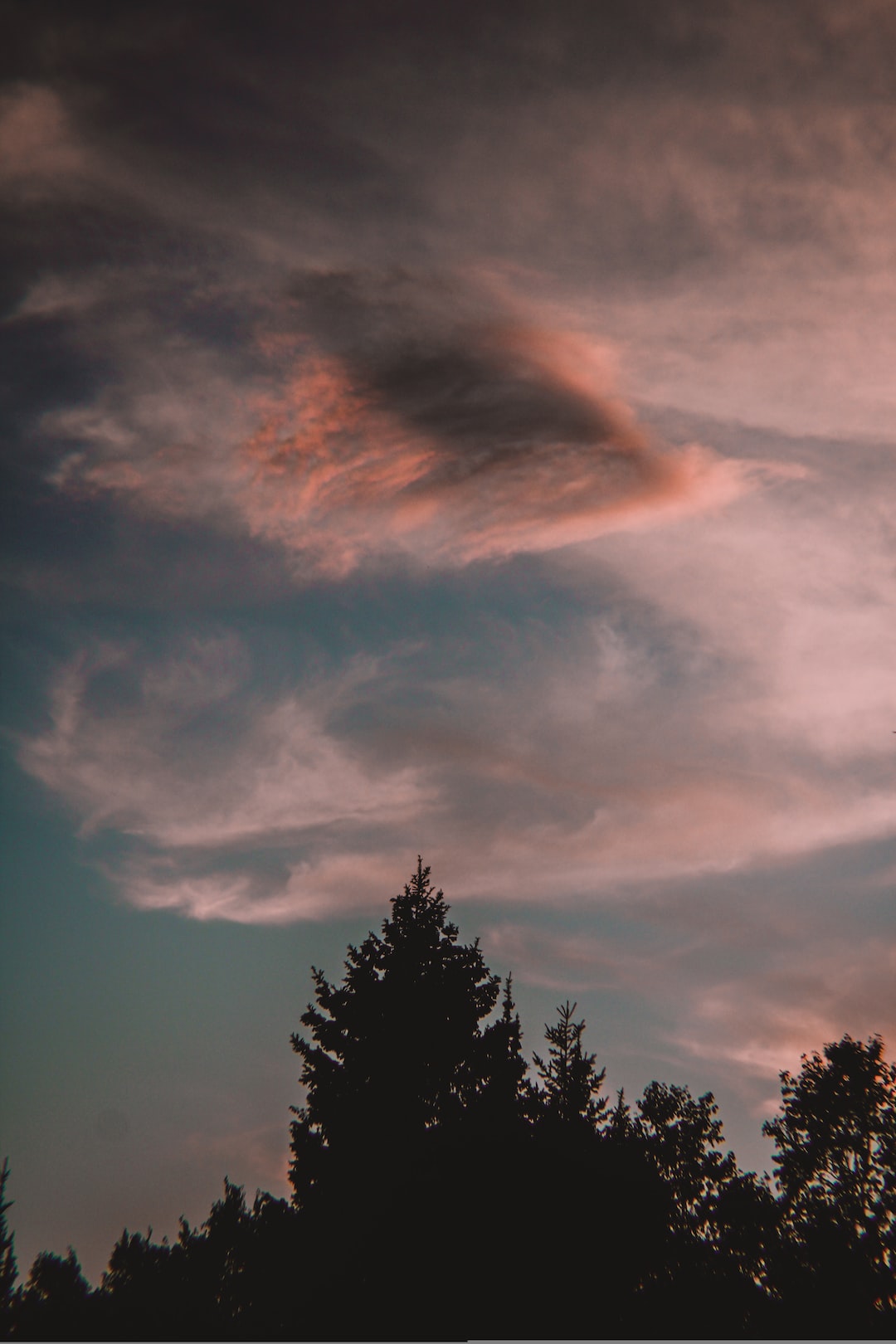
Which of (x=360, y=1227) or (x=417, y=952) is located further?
(x=417, y=952)

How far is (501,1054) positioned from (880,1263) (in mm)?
20727

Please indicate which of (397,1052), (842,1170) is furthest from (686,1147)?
(397,1052)

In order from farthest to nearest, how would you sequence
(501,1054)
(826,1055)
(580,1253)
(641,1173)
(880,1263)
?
(826,1055)
(880,1263)
(501,1054)
(641,1173)
(580,1253)

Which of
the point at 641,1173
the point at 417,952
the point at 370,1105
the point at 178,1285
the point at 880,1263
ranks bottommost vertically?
the point at 178,1285

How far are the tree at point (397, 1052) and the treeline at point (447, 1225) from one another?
0.15ft

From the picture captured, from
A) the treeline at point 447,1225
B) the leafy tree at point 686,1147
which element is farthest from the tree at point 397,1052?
the leafy tree at point 686,1147

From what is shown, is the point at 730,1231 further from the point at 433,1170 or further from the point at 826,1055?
the point at 433,1170

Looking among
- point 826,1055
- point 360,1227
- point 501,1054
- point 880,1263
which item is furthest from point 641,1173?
point 826,1055

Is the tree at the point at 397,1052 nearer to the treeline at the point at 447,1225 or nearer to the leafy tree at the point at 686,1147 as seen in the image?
the treeline at the point at 447,1225

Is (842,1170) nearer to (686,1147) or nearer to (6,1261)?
(686,1147)

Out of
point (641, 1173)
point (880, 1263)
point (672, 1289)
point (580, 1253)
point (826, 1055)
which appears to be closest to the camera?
point (580, 1253)

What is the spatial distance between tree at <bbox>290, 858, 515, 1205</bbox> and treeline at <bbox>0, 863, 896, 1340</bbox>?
4cm

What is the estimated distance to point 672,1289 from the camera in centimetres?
2347

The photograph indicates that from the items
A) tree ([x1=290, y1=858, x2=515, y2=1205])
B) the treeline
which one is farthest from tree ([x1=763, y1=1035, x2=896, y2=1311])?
tree ([x1=290, y1=858, x2=515, y2=1205])
